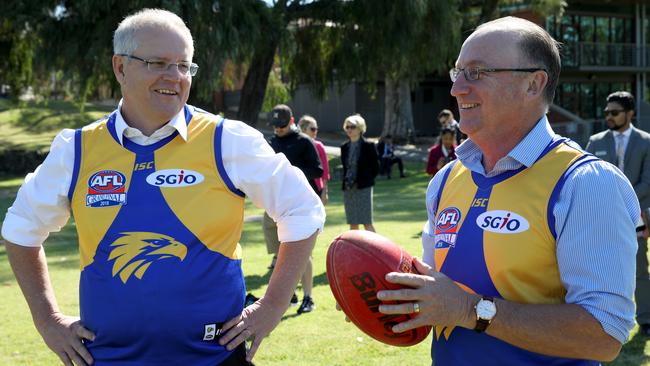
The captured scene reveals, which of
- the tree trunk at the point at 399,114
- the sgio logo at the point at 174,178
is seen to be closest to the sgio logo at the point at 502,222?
the sgio logo at the point at 174,178

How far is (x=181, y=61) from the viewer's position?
2.94 metres

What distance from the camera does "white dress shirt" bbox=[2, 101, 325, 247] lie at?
9.34ft

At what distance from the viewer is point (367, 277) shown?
2.32m

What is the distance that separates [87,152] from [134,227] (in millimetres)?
383

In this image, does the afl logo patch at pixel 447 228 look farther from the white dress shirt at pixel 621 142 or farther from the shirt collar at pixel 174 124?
the white dress shirt at pixel 621 142

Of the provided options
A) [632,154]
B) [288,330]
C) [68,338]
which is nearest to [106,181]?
[68,338]

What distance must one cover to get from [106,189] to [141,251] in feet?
0.90

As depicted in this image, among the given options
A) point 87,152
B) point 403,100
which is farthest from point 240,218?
point 403,100

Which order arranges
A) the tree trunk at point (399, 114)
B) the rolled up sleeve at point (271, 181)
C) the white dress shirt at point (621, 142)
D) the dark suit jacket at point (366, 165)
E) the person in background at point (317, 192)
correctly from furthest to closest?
the tree trunk at point (399, 114) → the dark suit jacket at point (366, 165) → the person in background at point (317, 192) → the white dress shirt at point (621, 142) → the rolled up sleeve at point (271, 181)

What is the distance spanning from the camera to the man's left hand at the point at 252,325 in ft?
9.08

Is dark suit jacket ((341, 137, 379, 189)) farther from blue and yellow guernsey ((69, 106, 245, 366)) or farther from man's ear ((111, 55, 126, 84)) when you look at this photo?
blue and yellow guernsey ((69, 106, 245, 366))

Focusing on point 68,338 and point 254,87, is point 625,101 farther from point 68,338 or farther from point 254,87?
point 254,87

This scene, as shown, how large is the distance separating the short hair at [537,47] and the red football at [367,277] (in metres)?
0.73

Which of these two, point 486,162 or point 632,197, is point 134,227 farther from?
point 632,197
